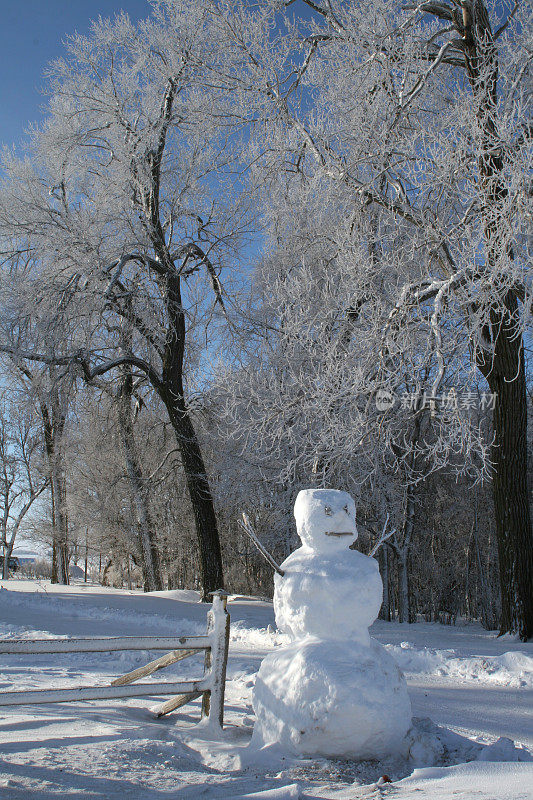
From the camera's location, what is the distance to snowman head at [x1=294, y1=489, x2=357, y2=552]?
14.1ft

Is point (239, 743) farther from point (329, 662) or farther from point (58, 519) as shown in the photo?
point (58, 519)

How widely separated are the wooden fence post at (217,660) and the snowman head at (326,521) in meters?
0.92

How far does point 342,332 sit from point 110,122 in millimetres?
8851

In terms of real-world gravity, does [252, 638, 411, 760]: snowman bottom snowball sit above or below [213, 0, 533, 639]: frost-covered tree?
below

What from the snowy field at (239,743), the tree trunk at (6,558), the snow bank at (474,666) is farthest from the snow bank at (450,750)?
the tree trunk at (6,558)

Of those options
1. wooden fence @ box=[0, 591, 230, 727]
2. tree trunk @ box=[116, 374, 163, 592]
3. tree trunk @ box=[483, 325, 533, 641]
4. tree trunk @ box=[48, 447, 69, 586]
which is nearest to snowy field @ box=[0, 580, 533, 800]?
wooden fence @ box=[0, 591, 230, 727]

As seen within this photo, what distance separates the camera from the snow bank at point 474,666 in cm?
617

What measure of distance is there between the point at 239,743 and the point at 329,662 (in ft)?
3.49

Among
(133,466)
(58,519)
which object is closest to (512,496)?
(133,466)

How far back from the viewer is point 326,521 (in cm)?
428

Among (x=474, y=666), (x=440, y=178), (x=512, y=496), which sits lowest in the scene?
(x=474, y=666)

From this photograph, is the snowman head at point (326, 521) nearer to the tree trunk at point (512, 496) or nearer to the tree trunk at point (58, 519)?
the tree trunk at point (512, 496)

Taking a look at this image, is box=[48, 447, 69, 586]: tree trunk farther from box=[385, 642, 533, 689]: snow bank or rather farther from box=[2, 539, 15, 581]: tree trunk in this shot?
box=[385, 642, 533, 689]: snow bank

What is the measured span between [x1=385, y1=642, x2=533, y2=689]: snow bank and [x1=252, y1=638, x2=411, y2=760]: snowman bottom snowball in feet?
8.04
